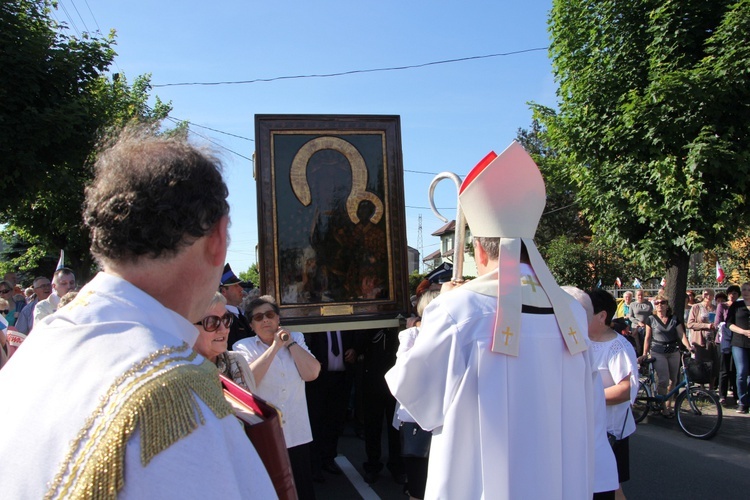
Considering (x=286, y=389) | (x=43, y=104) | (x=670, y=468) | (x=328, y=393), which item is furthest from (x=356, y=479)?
(x=43, y=104)

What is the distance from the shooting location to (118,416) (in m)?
0.95

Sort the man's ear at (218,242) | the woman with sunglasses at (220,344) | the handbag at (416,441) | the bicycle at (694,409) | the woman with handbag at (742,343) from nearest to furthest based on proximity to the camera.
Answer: the man's ear at (218,242)
the woman with sunglasses at (220,344)
the handbag at (416,441)
the bicycle at (694,409)
the woman with handbag at (742,343)

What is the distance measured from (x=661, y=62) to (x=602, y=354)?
8.96 m

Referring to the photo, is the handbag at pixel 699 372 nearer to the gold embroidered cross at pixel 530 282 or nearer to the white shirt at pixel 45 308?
the gold embroidered cross at pixel 530 282

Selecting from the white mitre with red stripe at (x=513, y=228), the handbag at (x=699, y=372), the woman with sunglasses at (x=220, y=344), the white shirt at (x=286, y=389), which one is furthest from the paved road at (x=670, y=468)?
the white mitre with red stripe at (x=513, y=228)

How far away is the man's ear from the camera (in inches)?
47.9

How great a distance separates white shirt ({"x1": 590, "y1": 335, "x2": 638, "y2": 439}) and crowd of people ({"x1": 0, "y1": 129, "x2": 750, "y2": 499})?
0.05 feet

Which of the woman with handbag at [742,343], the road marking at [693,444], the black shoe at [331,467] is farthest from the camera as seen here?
the woman with handbag at [742,343]

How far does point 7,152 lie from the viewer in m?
11.0

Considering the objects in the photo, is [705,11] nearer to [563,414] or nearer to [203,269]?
[563,414]

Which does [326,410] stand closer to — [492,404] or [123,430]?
[492,404]

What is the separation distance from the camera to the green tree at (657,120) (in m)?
10.6

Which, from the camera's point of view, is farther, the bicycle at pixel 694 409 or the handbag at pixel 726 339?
the handbag at pixel 726 339

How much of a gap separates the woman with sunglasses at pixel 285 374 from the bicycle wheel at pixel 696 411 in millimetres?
5942
